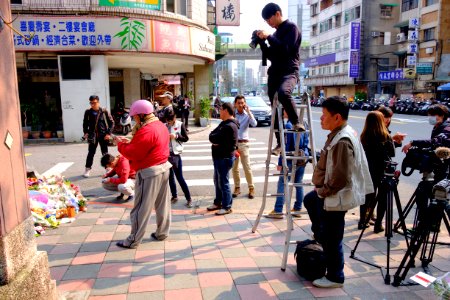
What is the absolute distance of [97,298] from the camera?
3.33 m

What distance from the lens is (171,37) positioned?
14305mm

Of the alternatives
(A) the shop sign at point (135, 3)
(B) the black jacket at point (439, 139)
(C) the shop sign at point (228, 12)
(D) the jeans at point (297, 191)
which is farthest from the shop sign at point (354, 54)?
(D) the jeans at point (297, 191)

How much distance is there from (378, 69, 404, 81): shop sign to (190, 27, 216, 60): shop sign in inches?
1034

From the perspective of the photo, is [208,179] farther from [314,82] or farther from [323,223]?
[314,82]

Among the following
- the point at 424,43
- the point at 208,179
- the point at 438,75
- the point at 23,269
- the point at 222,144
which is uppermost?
the point at 424,43

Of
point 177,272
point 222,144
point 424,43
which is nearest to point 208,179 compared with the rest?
point 222,144

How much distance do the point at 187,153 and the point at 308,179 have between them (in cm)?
457

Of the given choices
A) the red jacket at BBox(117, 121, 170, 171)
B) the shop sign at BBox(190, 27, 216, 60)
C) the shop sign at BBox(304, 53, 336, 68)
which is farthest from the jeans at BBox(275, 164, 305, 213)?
the shop sign at BBox(304, 53, 336, 68)

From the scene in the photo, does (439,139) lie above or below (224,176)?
above

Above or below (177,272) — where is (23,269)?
above

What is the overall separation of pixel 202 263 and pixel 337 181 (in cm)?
179

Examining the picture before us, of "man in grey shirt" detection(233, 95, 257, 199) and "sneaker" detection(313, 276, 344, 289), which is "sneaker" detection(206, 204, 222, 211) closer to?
"man in grey shirt" detection(233, 95, 257, 199)

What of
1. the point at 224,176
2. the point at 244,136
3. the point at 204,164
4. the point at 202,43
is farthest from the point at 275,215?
the point at 202,43

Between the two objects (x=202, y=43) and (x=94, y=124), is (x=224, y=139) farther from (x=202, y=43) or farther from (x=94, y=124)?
(x=202, y=43)
